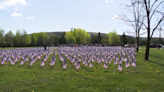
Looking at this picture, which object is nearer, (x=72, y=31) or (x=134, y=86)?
(x=134, y=86)

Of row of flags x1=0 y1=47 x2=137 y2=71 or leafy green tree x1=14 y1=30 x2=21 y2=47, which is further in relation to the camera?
leafy green tree x1=14 y1=30 x2=21 y2=47

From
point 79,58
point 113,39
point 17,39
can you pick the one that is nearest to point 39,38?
point 17,39

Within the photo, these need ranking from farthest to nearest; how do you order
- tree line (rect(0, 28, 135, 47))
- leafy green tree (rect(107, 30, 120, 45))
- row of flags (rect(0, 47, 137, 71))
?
leafy green tree (rect(107, 30, 120, 45)) → tree line (rect(0, 28, 135, 47)) → row of flags (rect(0, 47, 137, 71))

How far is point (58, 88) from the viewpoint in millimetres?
6797

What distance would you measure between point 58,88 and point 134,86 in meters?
3.71

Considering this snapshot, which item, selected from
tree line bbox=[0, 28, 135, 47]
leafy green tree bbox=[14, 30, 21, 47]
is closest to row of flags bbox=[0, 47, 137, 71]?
tree line bbox=[0, 28, 135, 47]

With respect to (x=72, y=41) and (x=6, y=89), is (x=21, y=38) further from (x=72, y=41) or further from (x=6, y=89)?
(x=6, y=89)

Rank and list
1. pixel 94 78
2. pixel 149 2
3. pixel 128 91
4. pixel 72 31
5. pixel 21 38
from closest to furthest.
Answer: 1. pixel 128 91
2. pixel 94 78
3. pixel 149 2
4. pixel 21 38
5. pixel 72 31

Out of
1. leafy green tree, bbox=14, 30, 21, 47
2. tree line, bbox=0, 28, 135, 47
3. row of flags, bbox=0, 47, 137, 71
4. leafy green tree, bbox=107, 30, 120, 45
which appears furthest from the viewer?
leafy green tree, bbox=107, 30, 120, 45

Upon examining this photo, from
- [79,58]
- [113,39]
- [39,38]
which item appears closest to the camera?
[79,58]

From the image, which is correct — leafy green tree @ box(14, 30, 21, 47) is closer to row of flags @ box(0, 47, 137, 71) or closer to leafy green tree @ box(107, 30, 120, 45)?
leafy green tree @ box(107, 30, 120, 45)

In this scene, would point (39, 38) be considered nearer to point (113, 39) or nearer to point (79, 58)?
point (113, 39)

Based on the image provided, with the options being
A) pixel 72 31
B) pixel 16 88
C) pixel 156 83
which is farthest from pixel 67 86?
Answer: pixel 72 31

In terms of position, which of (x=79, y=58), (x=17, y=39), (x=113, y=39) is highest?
(x=113, y=39)
